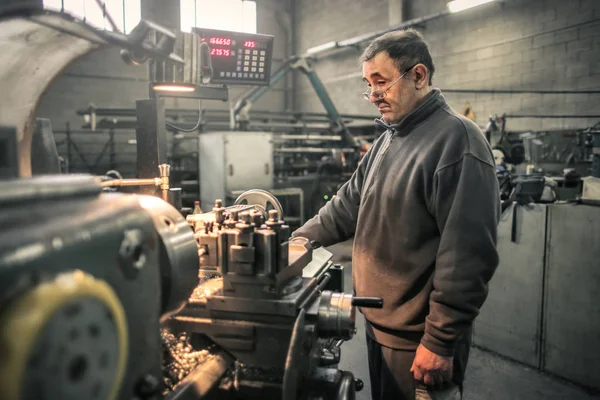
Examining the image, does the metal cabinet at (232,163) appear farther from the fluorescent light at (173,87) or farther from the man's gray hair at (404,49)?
the man's gray hair at (404,49)

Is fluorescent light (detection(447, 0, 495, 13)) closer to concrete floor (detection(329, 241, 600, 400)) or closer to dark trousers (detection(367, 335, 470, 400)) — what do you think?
concrete floor (detection(329, 241, 600, 400))

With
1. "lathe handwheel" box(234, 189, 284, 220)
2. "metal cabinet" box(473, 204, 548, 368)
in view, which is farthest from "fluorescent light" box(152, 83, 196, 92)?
"metal cabinet" box(473, 204, 548, 368)

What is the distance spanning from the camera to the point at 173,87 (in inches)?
45.8

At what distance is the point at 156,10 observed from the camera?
4.71 feet

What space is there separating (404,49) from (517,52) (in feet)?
15.6

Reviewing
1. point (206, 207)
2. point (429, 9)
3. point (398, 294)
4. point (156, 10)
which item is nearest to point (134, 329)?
point (398, 294)

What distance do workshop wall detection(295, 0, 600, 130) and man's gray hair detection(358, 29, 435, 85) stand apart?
4195mm

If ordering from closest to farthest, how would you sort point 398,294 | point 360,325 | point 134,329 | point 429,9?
point 134,329 → point 398,294 → point 360,325 → point 429,9

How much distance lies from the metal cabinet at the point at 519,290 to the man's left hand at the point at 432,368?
4.35 ft

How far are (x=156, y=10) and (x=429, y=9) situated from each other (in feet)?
17.7

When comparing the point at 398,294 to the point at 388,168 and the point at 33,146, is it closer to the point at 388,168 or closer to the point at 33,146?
the point at 388,168

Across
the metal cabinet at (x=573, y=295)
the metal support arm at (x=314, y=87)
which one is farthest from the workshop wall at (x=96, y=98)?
the metal cabinet at (x=573, y=295)

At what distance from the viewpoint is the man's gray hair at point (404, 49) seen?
3.45 ft

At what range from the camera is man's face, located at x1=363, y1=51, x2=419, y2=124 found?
1.06m
